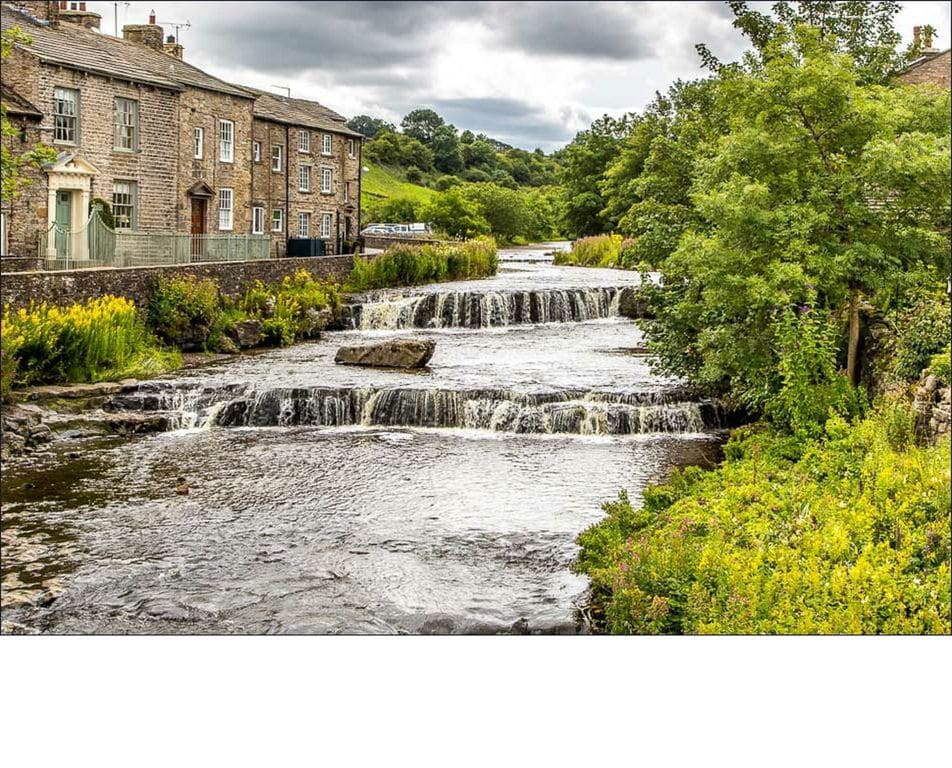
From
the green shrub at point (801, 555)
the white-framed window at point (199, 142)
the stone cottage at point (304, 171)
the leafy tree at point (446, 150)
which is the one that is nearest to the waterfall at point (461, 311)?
the stone cottage at point (304, 171)

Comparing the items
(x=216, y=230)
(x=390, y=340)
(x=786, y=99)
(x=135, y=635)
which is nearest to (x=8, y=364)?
(x=135, y=635)

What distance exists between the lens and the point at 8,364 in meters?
8.58

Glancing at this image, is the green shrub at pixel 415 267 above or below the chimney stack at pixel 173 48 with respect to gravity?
below

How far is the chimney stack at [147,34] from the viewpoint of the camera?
6.45 m

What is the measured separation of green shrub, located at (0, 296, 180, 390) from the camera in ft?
30.6

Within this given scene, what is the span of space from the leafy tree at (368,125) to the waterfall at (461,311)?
847 cm

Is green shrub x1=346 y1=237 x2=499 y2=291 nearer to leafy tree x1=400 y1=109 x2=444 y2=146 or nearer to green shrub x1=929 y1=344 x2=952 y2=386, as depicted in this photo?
leafy tree x1=400 y1=109 x2=444 y2=146

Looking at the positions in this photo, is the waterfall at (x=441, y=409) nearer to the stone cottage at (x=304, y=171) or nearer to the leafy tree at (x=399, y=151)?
the stone cottage at (x=304, y=171)

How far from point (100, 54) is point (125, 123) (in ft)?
15.6

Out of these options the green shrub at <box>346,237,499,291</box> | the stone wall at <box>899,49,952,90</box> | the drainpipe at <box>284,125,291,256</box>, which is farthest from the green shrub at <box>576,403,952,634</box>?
the green shrub at <box>346,237,499,291</box>

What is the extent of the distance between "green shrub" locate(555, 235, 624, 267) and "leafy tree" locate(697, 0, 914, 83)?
8.56 feet

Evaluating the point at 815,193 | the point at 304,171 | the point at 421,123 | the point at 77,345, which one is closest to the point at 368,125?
the point at 421,123

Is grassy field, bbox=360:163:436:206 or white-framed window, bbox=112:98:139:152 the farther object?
white-framed window, bbox=112:98:139:152
